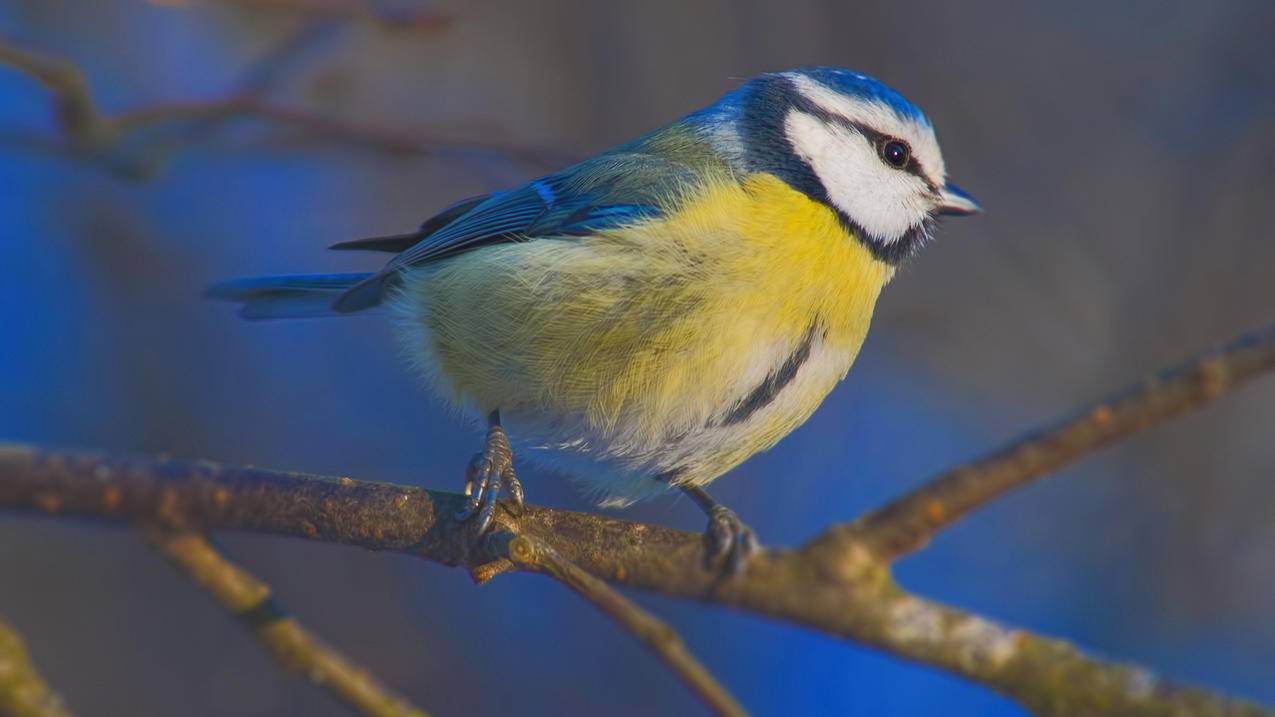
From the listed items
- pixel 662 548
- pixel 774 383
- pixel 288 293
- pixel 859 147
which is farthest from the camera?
pixel 288 293

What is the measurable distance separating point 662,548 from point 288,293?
1.32 metres

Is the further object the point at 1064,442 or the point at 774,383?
the point at 774,383

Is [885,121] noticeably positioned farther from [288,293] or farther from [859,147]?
[288,293]

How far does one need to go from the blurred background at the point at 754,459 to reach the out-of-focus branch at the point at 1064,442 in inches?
87.2

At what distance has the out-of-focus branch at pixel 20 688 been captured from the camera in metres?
1.62

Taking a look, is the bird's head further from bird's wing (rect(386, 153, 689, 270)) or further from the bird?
bird's wing (rect(386, 153, 689, 270))

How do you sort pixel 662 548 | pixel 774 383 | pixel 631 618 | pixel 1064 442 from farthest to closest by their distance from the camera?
pixel 774 383
pixel 662 548
pixel 631 618
pixel 1064 442

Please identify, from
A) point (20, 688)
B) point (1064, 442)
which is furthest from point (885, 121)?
point (20, 688)

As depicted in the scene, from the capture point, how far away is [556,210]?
89.4 inches

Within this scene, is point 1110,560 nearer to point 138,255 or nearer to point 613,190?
point 613,190

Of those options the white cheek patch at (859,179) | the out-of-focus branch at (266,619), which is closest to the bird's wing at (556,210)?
the white cheek patch at (859,179)

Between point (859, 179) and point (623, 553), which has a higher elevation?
Result: point (859, 179)

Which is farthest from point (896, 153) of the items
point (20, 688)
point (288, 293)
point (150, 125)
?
point (20, 688)

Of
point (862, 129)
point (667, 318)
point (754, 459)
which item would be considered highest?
point (862, 129)
